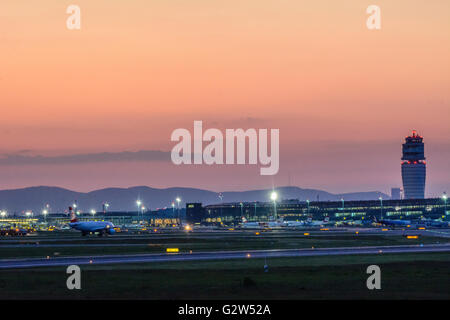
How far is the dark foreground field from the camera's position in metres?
44.8

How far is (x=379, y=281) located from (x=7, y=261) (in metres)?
43.8

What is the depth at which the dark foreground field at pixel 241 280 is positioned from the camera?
44750 millimetres

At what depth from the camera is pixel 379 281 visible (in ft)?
165

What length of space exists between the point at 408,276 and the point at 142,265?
2620 centimetres

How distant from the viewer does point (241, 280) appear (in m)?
52.8

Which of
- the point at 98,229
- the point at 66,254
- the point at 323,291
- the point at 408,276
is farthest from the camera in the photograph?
the point at 98,229

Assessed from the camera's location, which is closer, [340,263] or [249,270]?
[249,270]

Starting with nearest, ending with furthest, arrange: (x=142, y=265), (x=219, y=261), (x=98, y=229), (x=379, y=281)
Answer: (x=379, y=281) < (x=142, y=265) < (x=219, y=261) < (x=98, y=229)

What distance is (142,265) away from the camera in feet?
220
